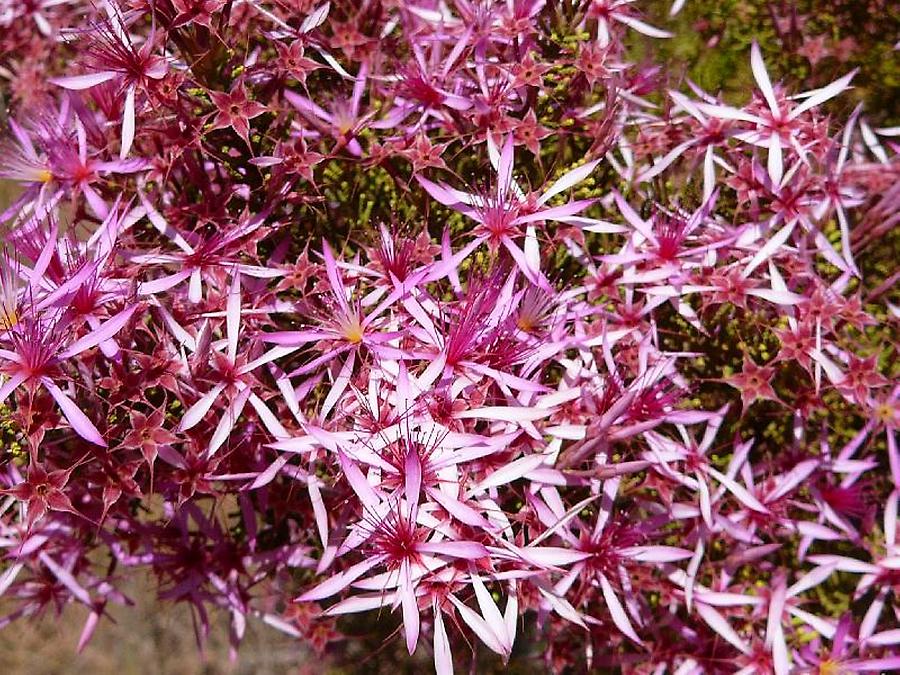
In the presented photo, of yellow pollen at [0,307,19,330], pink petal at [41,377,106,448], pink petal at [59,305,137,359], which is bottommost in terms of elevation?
pink petal at [41,377,106,448]

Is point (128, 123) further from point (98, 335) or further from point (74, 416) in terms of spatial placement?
point (74, 416)

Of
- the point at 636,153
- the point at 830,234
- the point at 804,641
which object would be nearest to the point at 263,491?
the point at 636,153

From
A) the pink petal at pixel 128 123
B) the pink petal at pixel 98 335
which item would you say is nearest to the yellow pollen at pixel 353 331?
the pink petal at pixel 98 335

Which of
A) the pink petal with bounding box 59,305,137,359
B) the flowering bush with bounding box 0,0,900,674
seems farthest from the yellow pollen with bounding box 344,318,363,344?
the pink petal with bounding box 59,305,137,359

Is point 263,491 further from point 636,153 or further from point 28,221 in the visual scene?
point 636,153

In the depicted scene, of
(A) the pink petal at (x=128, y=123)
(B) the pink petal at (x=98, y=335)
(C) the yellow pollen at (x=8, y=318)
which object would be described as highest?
(A) the pink petal at (x=128, y=123)

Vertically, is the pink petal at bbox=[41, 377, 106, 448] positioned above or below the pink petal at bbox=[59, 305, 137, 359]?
below

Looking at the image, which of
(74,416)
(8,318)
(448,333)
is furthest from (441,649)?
(8,318)

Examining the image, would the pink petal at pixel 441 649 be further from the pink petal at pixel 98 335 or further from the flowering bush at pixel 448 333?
the pink petal at pixel 98 335

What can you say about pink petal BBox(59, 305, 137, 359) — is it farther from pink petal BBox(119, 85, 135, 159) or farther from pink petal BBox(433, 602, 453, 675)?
pink petal BBox(433, 602, 453, 675)
